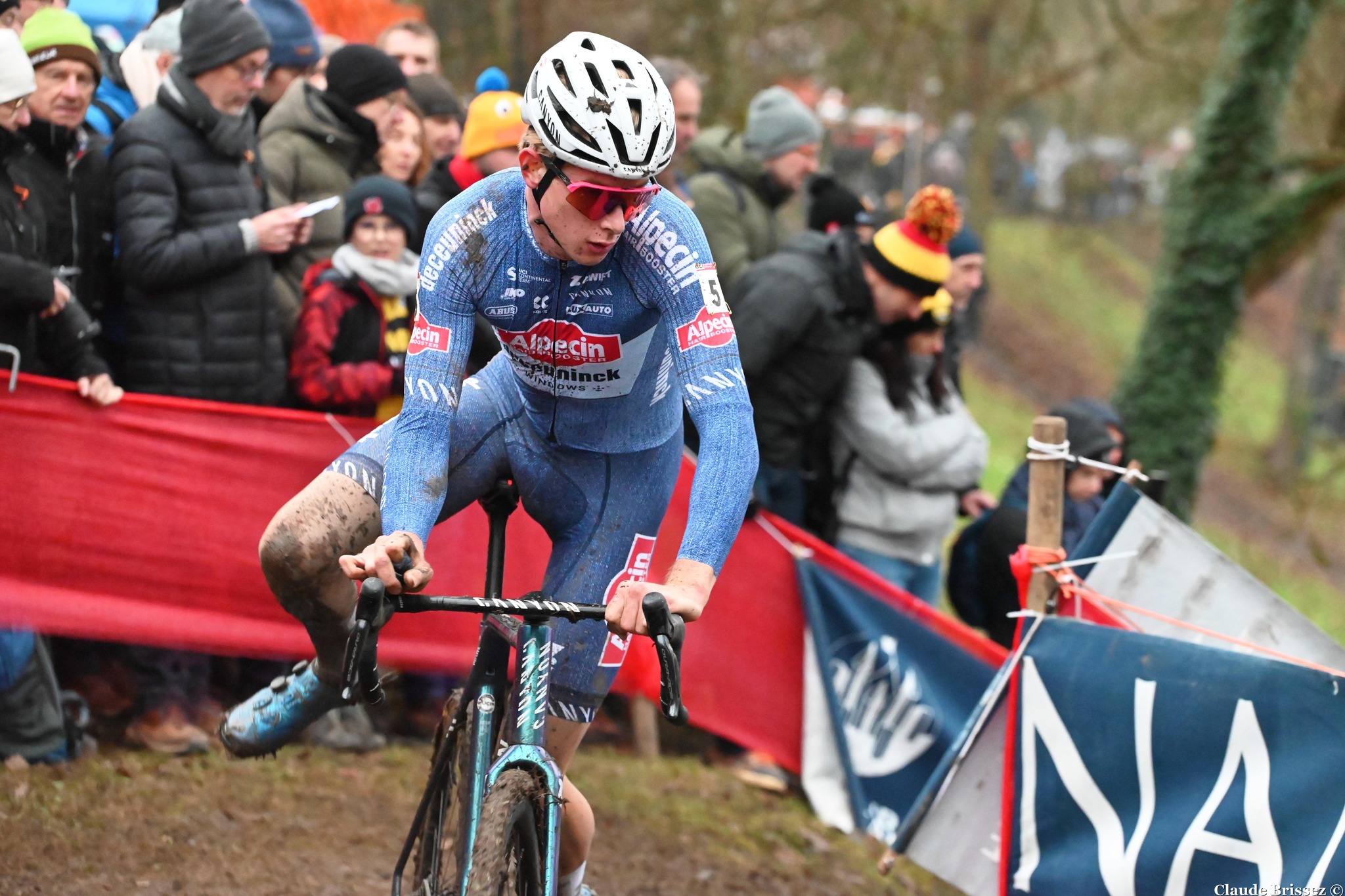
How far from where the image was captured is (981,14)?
A: 19469mm

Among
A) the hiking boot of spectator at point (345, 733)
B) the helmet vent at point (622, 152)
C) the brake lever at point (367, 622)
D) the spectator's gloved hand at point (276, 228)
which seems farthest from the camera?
the hiking boot of spectator at point (345, 733)

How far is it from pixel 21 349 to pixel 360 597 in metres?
2.66

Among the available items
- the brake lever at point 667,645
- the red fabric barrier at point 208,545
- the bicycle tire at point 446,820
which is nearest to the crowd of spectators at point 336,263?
the red fabric barrier at point 208,545

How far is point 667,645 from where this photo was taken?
3049 mm

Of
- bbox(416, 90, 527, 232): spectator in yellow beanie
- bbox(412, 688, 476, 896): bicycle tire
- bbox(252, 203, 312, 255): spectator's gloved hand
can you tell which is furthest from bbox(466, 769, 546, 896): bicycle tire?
bbox(416, 90, 527, 232): spectator in yellow beanie

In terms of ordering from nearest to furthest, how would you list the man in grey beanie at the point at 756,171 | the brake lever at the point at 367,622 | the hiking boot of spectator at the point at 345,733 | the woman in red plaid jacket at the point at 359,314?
1. the brake lever at the point at 367,622
2. the woman in red plaid jacket at the point at 359,314
3. the hiking boot of spectator at the point at 345,733
4. the man in grey beanie at the point at 756,171

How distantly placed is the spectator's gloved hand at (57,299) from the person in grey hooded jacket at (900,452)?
343cm

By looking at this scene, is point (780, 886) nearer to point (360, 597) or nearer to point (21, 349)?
point (360, 597)

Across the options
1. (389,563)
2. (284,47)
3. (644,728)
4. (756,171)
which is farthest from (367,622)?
(756,171)

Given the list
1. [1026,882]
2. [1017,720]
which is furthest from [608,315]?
[1026,882]

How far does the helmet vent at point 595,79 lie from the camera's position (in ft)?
11.1

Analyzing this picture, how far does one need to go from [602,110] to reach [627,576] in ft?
4.55

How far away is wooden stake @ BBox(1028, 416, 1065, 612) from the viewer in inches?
194

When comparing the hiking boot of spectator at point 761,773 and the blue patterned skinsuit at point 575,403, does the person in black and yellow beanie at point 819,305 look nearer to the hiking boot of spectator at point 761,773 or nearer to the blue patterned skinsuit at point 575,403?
the hiking boot of spectator at point 761,773
